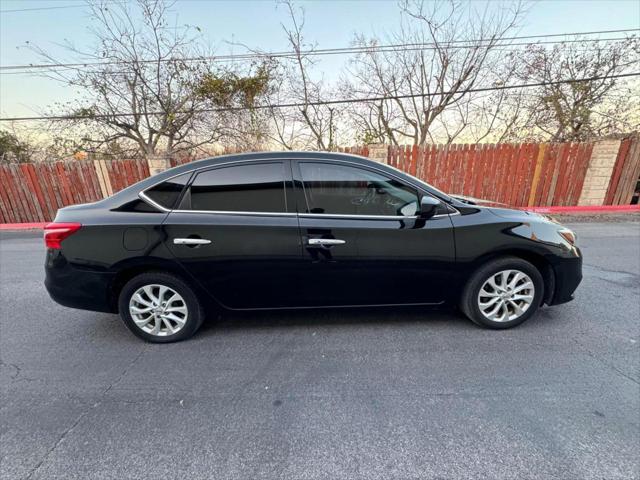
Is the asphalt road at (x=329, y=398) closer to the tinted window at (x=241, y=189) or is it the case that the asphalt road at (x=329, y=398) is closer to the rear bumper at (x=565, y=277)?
the rear bumper at (x=565, y=277)

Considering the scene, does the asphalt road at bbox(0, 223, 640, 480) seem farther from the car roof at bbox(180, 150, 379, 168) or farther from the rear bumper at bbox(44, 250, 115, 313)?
the car roof at bbox(180, 150, 379, 168)

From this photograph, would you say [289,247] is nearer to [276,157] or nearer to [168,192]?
[276,157]

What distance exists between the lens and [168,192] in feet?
8.54

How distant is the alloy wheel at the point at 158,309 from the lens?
265 centimetres

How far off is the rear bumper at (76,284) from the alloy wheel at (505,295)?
338cm

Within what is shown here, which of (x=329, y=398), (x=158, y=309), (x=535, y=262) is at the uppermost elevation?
(x=535, y=262)

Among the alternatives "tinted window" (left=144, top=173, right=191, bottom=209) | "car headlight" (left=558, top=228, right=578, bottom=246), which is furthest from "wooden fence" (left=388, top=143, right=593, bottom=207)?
"tinted window" (left=144, top=173, right=191, bottom=209)

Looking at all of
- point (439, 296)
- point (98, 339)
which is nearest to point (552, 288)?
point (439, 296)

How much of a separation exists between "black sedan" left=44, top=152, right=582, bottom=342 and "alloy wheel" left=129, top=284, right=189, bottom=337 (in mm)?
10

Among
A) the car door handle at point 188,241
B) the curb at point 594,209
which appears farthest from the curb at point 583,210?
the car door handle at point 188,241

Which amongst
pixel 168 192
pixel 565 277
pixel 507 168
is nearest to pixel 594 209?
pixel 507 168

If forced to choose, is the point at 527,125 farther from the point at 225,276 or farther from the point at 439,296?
the point at 225,276

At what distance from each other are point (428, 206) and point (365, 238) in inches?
23.6

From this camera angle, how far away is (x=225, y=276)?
2615mm
